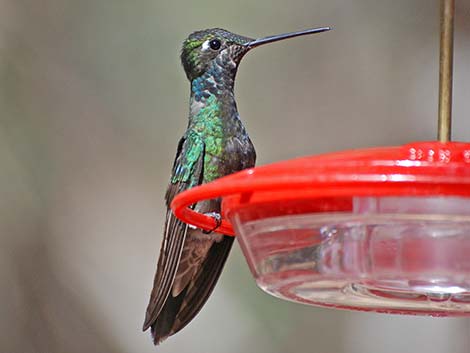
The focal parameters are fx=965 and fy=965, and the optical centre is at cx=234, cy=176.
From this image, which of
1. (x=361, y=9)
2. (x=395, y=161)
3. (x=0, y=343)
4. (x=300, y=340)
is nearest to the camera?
(x=395, y=161)

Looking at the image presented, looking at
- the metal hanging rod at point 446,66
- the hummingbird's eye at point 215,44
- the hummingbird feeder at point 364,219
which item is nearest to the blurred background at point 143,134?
the hummingbird's eye at point 215,44

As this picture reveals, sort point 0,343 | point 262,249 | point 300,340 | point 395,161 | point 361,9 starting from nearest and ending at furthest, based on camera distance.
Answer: point 395,161 → point 262,249 → point 0,343 → point 300,340 → point 361,9

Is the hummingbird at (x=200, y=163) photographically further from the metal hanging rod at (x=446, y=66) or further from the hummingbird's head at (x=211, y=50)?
the metal hanging rod at (x=446, y=66)

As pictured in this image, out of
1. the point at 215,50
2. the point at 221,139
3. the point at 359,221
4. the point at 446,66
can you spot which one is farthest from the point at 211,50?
the point at 359,221

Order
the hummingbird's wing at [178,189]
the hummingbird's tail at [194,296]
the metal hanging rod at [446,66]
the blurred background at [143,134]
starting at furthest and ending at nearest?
the blurred background at [143,134] → the hummingbird's tail at [194,296] → the hummingbird's wing at [178,189] → the metal hanging rod at [446,66]

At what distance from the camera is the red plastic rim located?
3.84ft

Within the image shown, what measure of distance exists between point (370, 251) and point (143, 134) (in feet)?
8.11

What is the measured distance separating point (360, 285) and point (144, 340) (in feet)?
7.33

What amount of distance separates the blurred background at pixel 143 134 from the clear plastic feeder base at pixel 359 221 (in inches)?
86.0

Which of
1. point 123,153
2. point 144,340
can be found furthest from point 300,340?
point 123,153

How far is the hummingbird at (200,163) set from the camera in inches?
99.6

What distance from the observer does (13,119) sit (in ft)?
12.0

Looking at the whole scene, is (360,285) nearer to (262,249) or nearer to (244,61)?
(262,249)

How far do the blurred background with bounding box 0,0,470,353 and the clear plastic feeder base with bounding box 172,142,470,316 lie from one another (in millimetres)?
2185
